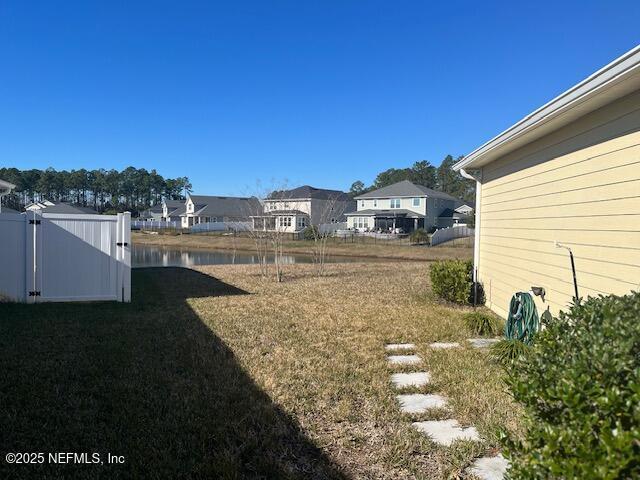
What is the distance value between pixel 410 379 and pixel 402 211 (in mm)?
39684

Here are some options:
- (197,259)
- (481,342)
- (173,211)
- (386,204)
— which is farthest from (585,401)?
(173,211)

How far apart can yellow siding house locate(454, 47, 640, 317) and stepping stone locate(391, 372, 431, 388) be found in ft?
5.01

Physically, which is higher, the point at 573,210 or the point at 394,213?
the point at 394,213

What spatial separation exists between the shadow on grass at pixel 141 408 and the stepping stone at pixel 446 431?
752 millimetres

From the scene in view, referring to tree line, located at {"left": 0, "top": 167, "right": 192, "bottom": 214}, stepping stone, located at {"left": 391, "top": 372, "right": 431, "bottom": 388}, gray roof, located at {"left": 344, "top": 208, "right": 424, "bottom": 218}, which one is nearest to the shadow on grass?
stepping stone, located at {"left": 391, "top": 372, "right": 431, "bottom": 388}

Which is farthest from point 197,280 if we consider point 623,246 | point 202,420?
point 623,246

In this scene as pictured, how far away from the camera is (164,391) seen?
3574 millimetres

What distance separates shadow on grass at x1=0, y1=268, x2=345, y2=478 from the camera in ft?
8.38

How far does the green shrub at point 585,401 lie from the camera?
145cm

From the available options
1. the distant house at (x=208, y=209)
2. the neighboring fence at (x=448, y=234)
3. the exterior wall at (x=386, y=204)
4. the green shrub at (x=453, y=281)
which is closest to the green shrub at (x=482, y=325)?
the green shrub at (x=453, y=281)

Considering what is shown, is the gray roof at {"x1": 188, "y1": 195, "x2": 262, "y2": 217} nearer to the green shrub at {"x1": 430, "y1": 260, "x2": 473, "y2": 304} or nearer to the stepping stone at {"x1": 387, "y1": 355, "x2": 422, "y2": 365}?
the green shrub at {"x1": 430, "y1": 260, "x2": 473, "y2": 304}

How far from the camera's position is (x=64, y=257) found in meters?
7.18

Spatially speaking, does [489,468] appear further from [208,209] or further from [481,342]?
[208,209]

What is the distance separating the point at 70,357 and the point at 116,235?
3.36 m
